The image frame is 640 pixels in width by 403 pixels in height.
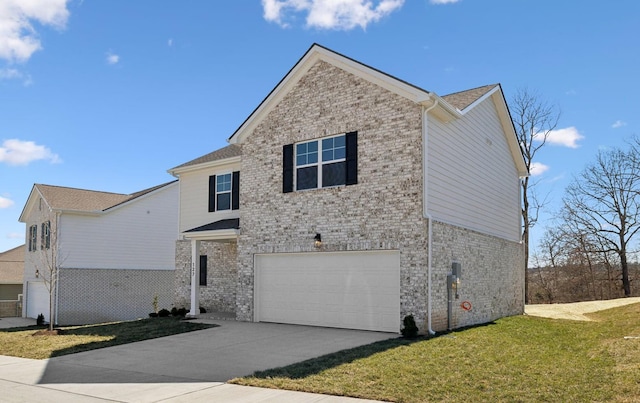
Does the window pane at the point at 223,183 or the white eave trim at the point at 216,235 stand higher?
the window pane at the point at 223,183

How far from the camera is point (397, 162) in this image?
15.0m

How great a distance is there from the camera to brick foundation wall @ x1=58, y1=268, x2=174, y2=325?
26.9 meters

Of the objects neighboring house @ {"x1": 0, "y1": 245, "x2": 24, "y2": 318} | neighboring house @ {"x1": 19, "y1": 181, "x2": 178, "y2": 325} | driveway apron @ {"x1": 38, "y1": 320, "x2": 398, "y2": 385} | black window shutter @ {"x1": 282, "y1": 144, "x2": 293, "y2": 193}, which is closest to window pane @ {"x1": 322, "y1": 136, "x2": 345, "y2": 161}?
black window shutter @ {"x1": 282, "y1": 144, "x2": 293, "y2": 193}

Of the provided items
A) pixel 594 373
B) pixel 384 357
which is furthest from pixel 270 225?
pixel 594 373

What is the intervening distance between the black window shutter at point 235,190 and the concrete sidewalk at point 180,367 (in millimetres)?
5978

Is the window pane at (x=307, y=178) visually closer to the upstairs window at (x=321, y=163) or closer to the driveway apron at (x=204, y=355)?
the upstairs window at (x=321, y=163)

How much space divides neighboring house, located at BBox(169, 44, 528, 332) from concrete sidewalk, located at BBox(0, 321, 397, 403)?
1344mm

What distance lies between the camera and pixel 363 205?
15492 mm

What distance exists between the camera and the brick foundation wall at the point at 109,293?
26906 mm

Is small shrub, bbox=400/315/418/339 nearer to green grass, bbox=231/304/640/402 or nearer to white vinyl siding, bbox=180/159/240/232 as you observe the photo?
green grass, bbox=231/304/640/402

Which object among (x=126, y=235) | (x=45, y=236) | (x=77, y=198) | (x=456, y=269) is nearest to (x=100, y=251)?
Answer: (x=126, y=235)

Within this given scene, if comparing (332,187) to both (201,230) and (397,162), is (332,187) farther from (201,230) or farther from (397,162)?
(201,230)

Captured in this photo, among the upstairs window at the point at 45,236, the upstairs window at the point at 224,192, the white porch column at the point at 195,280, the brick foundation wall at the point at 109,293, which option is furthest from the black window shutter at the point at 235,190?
the upstairs window at the point at 45,236

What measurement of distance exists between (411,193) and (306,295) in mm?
4693
